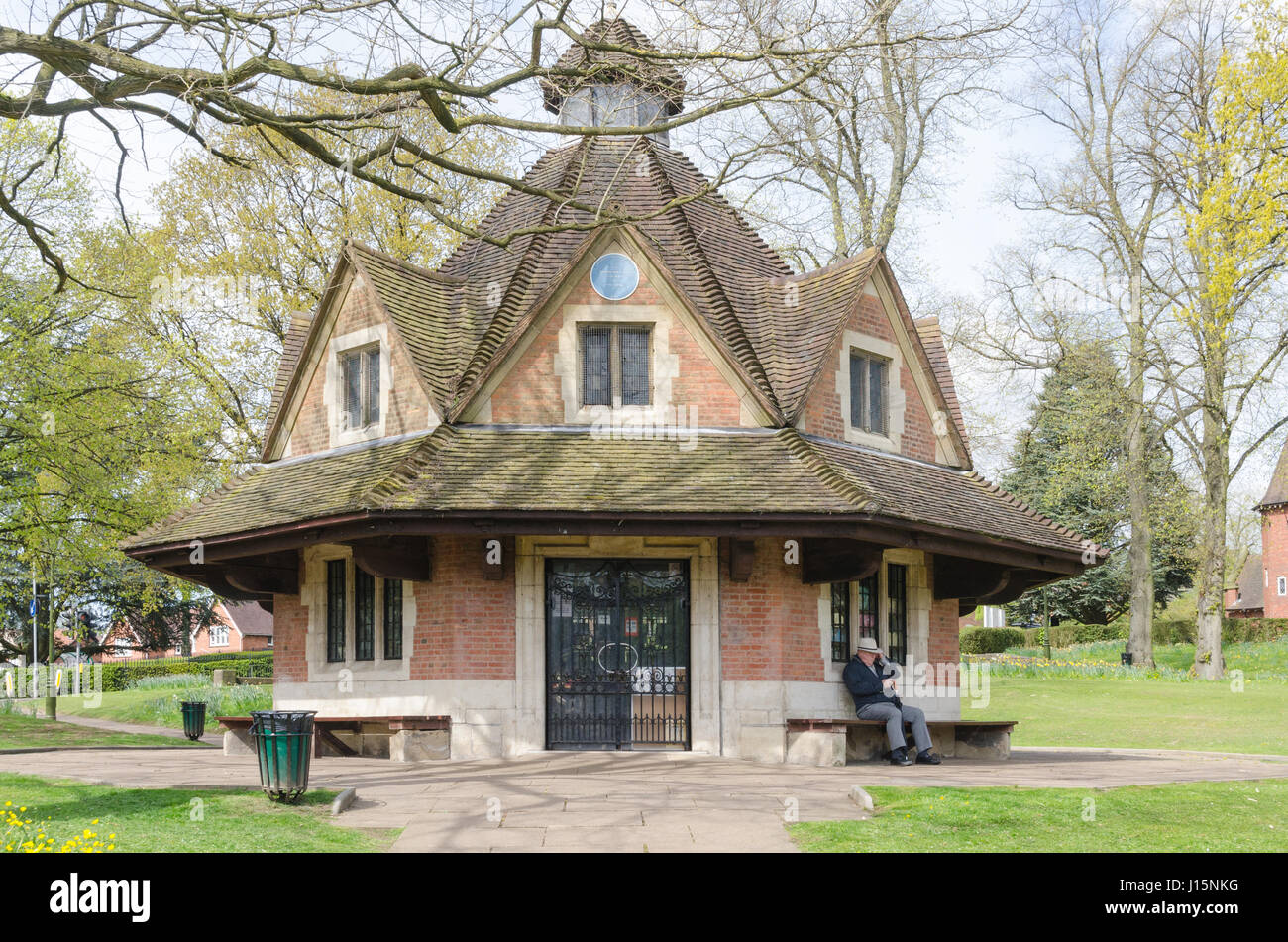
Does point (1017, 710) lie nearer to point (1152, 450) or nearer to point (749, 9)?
point (1152, 450)

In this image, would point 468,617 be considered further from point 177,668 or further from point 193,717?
point 177,668

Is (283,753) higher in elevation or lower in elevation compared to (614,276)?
lower

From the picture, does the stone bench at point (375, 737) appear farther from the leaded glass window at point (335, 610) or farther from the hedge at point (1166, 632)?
the hedge at point (1166, 632)

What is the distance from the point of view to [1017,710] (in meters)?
26.3

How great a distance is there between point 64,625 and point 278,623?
33.9 m

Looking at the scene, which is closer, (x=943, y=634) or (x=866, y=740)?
(x=866, y=740)

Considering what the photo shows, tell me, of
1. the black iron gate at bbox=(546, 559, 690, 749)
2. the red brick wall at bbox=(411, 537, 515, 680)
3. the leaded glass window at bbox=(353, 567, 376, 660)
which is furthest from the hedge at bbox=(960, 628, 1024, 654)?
the red brick wall at bbox=(411, 537, 515, 680)

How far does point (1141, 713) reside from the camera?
2533cm

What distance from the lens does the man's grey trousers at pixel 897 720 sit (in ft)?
51.8

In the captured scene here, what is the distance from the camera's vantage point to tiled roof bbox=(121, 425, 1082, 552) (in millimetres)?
15180

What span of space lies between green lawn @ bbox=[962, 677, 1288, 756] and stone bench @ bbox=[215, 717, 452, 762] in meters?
11.0

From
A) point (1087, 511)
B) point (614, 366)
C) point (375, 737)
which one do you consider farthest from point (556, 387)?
point (1087, 511)

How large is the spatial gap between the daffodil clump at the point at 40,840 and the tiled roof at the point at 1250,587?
80.8 metres

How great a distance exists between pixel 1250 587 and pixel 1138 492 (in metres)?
52.3
